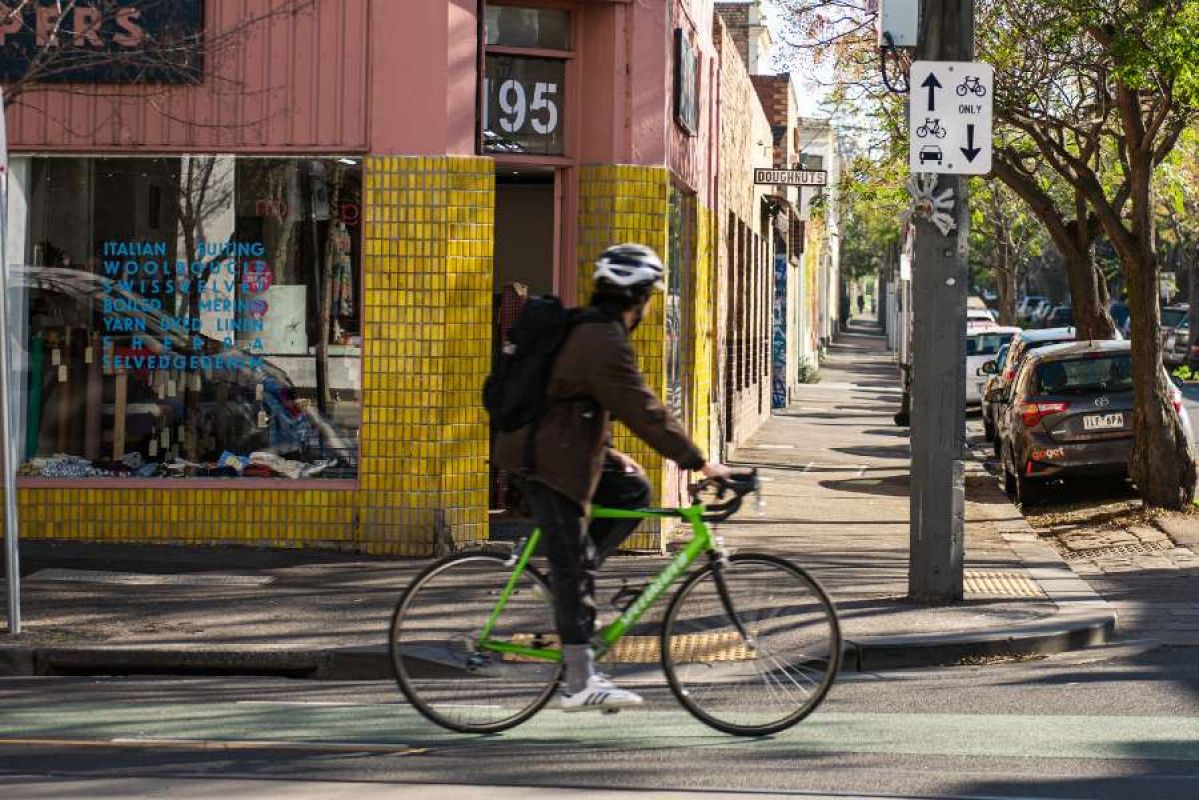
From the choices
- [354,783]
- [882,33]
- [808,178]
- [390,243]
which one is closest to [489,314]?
[390,243]

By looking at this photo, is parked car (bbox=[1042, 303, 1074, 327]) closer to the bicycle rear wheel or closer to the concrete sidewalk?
the concrete sidewalk

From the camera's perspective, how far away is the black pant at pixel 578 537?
22.7 ft

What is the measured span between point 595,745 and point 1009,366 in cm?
1953

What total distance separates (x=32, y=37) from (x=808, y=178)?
10.6 metres

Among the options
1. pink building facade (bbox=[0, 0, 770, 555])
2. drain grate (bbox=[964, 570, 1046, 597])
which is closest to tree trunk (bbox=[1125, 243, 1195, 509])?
drain grate (bbox=[964, 570, 1046, 597])

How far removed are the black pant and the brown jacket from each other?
75 millimetres

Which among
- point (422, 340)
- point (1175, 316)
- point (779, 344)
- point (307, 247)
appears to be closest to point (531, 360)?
point (422, 340)

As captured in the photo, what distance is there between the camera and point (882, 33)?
1082cm

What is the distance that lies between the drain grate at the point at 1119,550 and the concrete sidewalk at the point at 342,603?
0.27m

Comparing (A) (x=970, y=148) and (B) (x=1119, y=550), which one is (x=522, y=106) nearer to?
(A) (x=970, y=148)

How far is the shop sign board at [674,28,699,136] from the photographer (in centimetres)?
1407

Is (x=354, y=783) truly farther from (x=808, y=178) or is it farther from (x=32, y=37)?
(x=808, y=178)

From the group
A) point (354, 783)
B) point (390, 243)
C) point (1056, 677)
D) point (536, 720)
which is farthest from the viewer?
point (390, 243)

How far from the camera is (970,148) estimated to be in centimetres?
1062
